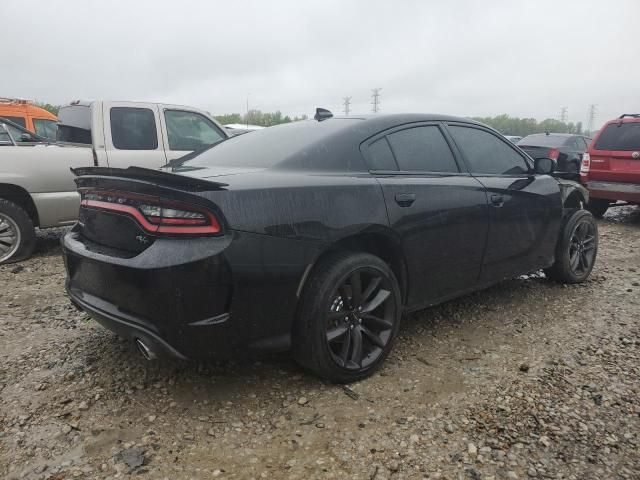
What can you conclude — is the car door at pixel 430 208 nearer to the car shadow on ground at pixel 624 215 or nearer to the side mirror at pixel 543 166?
the side mirror at pixel 543 166

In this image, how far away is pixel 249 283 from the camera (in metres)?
2.27

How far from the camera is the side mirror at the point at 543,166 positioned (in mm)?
4082

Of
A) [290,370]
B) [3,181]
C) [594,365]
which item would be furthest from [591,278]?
[3,181]

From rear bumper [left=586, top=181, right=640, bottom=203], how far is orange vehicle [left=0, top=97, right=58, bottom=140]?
1154cm

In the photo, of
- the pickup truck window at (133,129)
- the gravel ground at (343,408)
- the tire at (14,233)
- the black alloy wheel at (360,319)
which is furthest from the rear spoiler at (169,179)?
the pickup truck window at (133,129)

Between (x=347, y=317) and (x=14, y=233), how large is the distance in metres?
4.17

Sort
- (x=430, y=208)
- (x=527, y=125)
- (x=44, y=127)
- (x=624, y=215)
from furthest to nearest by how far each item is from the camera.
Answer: (x=527, y=125) < (x=44, y=127) < (x=624, y=215) < (x=430, y=208)

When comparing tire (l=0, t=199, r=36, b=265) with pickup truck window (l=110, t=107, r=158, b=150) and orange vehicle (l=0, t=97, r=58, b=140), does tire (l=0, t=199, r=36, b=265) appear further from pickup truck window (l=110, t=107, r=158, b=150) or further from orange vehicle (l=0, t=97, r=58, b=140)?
orange vehicle (l=0, t=97, r=58, b=140)

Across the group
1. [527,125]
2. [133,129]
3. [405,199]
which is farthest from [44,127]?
[527,125]

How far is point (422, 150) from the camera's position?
10.5ft

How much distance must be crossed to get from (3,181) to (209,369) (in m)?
3.58

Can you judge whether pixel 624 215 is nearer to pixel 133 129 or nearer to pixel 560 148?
pixel 560 148

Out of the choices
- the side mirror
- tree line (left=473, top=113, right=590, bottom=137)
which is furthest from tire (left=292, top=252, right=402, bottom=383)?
tree line (left=473, top=113, right=590, bottom=137)

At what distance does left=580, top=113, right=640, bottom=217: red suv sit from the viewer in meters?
7.51
